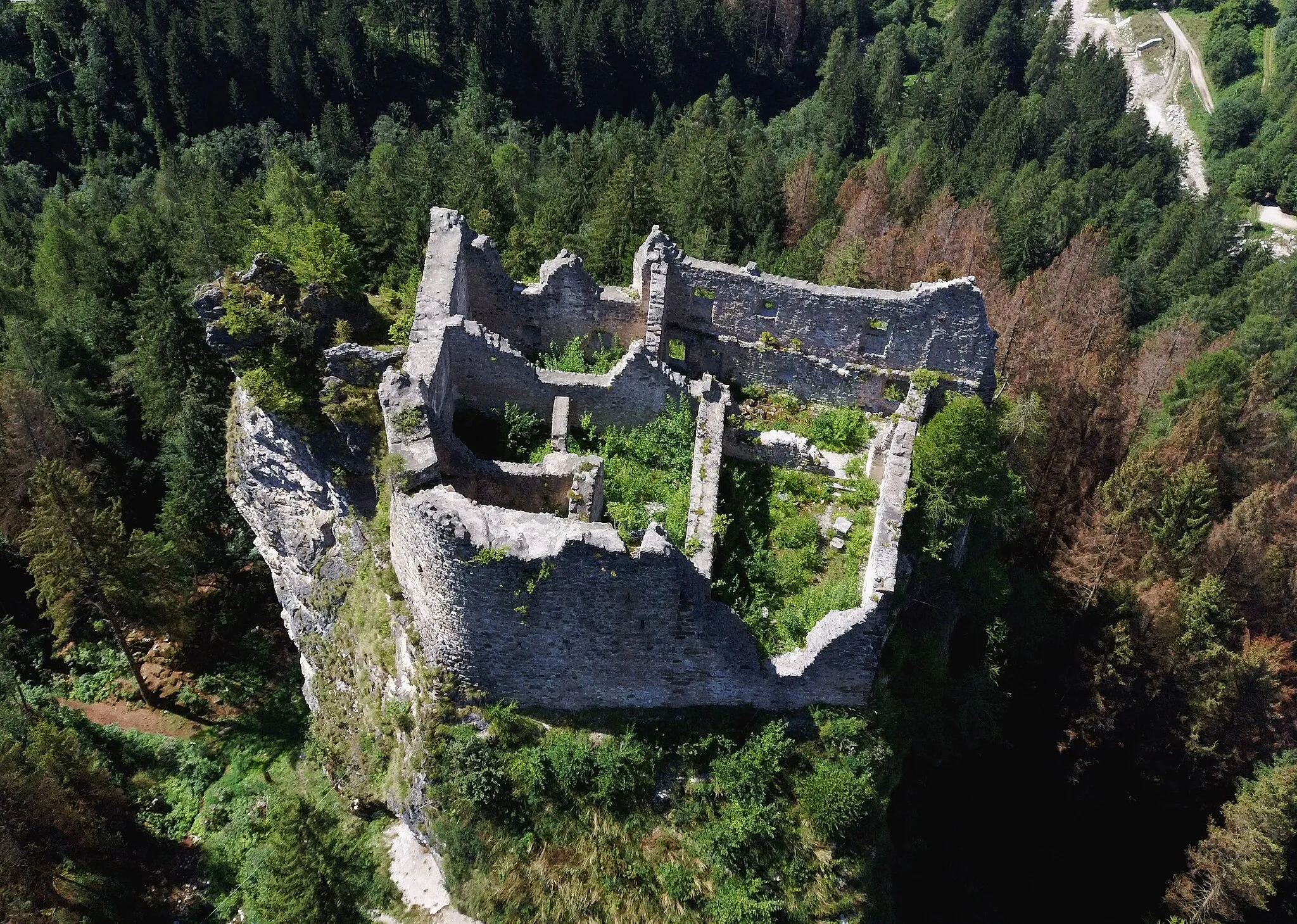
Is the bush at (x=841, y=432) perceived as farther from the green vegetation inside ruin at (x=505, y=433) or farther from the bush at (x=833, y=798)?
the bush at (x=833, y=798)

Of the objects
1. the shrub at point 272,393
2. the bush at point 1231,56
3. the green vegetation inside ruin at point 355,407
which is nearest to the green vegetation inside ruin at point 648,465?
the green vegetation inside ruin at point 355,407

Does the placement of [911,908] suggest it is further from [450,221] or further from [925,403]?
[450,221]

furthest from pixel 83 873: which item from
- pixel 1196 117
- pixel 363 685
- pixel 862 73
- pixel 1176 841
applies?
pixel 1196 117

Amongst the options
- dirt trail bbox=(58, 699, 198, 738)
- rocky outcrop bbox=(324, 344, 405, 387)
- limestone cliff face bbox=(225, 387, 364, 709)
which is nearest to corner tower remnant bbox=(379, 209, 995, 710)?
rocky outcrop bbox=(324, 344, 405, 387)

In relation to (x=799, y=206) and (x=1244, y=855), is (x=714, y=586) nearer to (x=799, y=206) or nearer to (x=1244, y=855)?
(x=1244, y=855)

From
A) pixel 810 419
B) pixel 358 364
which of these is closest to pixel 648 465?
pixel 810 419

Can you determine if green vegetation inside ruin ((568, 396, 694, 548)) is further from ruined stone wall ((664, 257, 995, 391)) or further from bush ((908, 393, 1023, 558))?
bush ((908, 393, 1023, 558))
